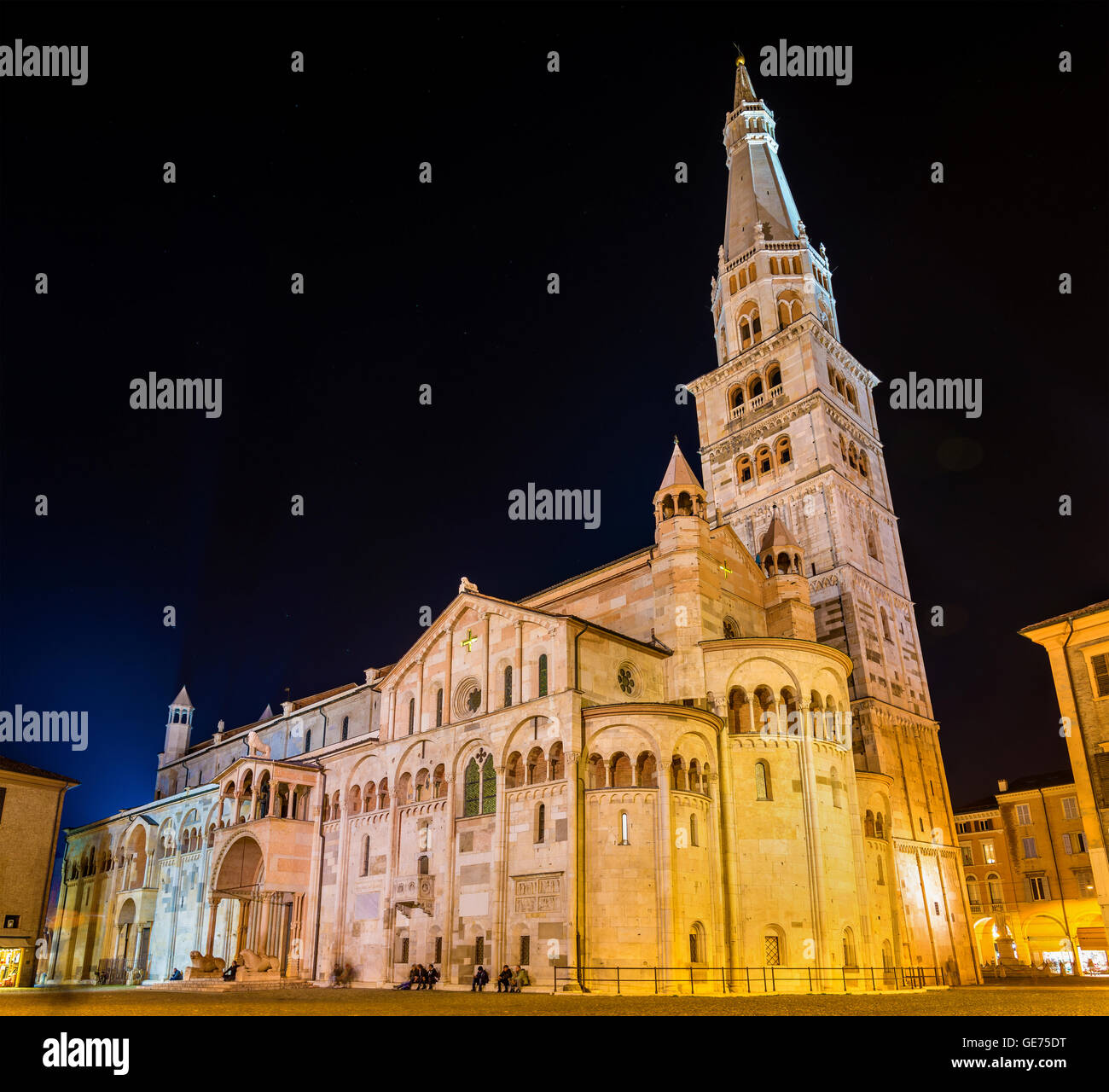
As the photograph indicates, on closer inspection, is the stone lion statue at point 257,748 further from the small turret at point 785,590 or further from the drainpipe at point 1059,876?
the drainpipe at point 1059,876

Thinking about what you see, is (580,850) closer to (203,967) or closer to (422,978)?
(422,978)

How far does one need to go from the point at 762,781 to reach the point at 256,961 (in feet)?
80.2

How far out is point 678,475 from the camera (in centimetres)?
4275

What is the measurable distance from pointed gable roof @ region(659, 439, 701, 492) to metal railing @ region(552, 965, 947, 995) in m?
20.8

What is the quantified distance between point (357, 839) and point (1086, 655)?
33409mm

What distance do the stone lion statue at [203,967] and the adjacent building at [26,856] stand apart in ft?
23.6

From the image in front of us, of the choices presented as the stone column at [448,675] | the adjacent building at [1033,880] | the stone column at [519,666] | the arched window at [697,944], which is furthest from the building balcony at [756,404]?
the arched window at [697,944]

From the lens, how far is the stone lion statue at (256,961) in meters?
40.7

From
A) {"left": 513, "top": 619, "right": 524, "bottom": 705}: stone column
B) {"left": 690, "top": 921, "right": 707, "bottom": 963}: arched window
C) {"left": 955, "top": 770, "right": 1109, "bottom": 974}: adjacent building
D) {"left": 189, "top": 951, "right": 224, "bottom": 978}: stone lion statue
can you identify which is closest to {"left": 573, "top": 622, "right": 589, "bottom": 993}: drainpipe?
{"left": 513, "top": 619, "right": 524, "bottom": 705}: stone column

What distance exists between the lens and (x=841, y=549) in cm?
5303

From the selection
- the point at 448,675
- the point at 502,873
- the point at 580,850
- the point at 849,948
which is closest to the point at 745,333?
the point at 448,675

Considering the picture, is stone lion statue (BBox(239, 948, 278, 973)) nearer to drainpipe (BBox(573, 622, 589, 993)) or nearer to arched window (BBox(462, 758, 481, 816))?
arched window (BBox(462, 758, 481, 816))
